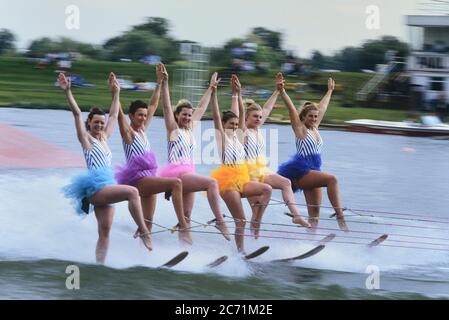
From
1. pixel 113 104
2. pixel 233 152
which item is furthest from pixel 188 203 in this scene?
pixel 113 104

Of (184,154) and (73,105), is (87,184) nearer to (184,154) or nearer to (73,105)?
(73,105)

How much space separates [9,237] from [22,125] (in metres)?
2.37

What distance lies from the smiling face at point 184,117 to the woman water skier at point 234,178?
1.18 ft

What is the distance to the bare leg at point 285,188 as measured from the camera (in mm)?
9484

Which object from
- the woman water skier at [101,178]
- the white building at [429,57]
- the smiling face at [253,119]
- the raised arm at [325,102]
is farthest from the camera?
the white building at [429,57]

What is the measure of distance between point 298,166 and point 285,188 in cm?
31

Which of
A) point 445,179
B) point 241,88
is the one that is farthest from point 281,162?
point 445,179

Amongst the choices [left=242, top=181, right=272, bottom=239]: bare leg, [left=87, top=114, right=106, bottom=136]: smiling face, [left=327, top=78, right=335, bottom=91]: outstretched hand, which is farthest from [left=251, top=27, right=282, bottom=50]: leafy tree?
[left=87, top=114, right=106, bottom=136]: smiling face

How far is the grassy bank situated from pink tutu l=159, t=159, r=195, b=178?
75 cm

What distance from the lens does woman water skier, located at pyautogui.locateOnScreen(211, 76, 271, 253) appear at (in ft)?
30.3

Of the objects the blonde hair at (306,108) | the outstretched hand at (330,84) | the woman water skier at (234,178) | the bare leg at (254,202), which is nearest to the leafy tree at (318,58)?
the outstretched hand at (330,84)

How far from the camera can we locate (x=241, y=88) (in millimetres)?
9703

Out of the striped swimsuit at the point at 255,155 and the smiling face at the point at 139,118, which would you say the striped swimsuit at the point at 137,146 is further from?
the striped swimsuit at the point at 255,155
